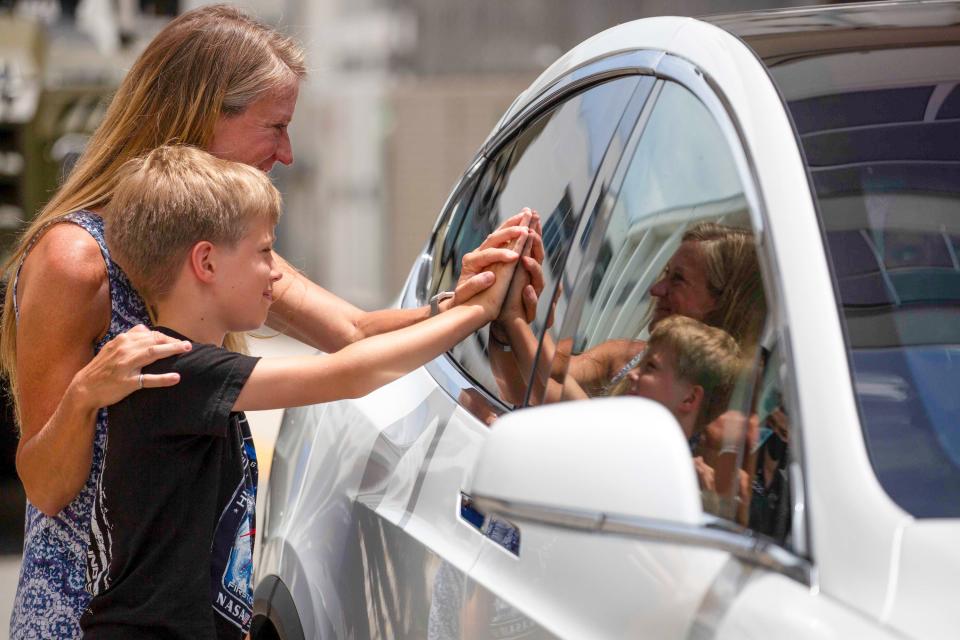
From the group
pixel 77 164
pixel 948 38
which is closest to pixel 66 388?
pixel 77 164

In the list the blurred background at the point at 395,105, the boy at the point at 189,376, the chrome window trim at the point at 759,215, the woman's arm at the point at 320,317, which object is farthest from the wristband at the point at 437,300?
the blurred background at the point at 395,105

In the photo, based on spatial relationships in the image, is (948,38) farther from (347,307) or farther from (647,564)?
(347,307)

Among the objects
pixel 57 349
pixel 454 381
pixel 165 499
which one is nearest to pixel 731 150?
pixel 454 381

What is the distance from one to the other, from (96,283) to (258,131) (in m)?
0.44

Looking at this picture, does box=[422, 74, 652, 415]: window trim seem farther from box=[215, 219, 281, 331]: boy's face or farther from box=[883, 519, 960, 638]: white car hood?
box=[883, 519, 960, 638]: white car hood

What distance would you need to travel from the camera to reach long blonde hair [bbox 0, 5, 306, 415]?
251 centimetres

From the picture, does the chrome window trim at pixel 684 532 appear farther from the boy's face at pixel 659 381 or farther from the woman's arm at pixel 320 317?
the woman's arm at pixel 320 317

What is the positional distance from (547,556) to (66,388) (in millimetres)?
927

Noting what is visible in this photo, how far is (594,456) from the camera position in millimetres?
1546

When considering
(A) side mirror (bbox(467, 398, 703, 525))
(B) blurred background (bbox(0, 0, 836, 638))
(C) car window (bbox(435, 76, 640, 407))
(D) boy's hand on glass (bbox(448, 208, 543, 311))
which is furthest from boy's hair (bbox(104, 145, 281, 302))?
(B) blurred background (bbox(0, 0, 836, 638))

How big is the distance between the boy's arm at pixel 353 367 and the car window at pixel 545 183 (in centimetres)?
10

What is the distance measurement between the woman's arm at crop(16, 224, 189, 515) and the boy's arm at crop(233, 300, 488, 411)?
27 centimetres

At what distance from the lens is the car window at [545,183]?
2225 mm

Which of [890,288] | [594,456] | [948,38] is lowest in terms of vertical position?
[594,456]
